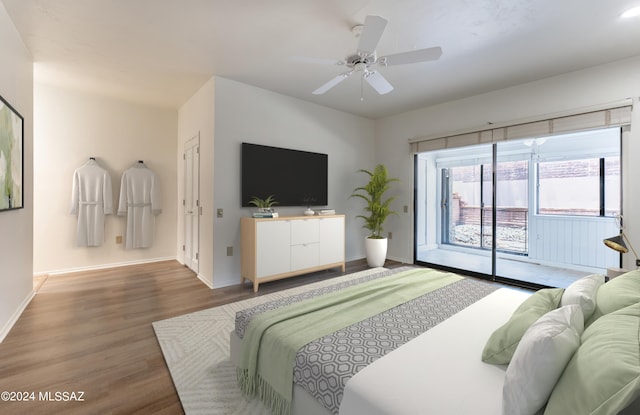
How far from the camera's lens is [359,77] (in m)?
3.57

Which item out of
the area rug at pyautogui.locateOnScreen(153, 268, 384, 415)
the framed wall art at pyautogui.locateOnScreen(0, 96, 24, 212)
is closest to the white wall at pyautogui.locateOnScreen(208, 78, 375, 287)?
the area rug at pyautogui.locateOnScreen(153, 268, 384, 415)

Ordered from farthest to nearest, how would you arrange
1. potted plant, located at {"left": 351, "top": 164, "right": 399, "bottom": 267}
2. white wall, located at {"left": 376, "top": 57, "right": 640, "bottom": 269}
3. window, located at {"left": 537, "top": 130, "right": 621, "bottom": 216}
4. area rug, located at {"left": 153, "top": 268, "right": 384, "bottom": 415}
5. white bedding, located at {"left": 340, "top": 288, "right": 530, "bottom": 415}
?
potted plant, located at {"left": 351, "top": 164, "right": 399, "bottom": 267} → window, located at {"left": 537, "top": 130, "right": 621, "bottom": 216} → white wall, located at {"left": 376, "top": 57, "right": 640, "bottom": 269} → area rug, located at {"left": 153, "top": 268, "right": 384, "bottom": 415} → white bedding, located at {"left": 340, "top": 288, "right": 530, "bottom": 415}

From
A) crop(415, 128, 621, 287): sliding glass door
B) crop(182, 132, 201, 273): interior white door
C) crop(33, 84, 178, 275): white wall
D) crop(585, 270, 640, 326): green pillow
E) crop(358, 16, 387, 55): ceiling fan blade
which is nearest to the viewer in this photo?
crop(585, 270, 640, 326): green pillow

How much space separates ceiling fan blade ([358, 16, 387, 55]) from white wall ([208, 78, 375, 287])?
2048 millimetres

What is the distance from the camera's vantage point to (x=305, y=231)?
397cm

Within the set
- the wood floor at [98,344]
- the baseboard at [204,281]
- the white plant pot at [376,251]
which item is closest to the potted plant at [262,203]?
the wood floor at [98,344]

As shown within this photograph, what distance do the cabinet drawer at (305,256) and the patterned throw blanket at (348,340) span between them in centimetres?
185

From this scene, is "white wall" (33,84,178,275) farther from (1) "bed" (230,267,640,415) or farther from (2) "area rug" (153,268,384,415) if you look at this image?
(1) "bed" (230,267,640,415)

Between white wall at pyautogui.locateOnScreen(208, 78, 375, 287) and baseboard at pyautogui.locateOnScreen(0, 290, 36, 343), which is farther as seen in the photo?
white wall at pyautogui.locateOnScreen(208, 78, 375, 287)

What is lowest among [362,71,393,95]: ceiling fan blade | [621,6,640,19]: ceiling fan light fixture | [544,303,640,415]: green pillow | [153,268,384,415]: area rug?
[153,268,384,415]: area rug

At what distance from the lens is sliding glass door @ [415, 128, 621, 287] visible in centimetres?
347

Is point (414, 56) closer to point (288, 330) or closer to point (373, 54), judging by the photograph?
point (373, 54)

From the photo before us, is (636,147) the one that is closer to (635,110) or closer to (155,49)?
(635,110)

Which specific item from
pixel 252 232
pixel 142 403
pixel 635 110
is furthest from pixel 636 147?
pixel 142 403
